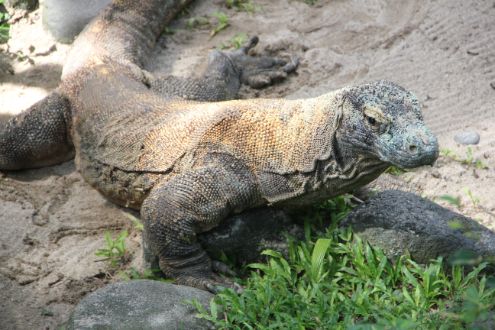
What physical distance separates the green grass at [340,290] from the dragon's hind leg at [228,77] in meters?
1.79

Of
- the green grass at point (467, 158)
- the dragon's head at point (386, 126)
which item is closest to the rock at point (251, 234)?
the dragon's head at point (386, 126)

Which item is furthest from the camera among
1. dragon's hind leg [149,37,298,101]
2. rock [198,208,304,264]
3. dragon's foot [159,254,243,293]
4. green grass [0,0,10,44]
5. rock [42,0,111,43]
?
green grass [0,0,10,44]

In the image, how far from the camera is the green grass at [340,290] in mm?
3742

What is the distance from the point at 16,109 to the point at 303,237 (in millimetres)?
2875

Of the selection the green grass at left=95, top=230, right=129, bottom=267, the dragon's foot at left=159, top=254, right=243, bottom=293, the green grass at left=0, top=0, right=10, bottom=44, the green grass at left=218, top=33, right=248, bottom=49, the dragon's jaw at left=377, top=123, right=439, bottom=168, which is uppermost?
the dragon's jaw at left=377, top=123, right=439, bottom=168

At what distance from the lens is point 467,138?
5320mm

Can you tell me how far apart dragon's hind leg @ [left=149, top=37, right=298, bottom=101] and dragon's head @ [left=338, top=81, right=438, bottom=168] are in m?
2.00

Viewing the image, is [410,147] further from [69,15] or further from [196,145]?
[69,15]

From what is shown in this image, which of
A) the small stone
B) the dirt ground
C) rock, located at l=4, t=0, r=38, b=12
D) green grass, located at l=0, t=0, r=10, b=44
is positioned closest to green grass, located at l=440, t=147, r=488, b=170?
the dirt ground

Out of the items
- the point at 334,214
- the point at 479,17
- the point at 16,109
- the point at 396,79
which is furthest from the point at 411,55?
the point at 16,109

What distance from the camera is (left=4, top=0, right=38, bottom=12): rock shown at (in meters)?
6.95

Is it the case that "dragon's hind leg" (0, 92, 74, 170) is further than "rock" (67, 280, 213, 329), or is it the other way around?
"dragon's hind leg" (0, 92, 74, 170)

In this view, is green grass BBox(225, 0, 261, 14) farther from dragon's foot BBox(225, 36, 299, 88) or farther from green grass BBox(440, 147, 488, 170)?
green grass BBox(440, 147, 488, 170)

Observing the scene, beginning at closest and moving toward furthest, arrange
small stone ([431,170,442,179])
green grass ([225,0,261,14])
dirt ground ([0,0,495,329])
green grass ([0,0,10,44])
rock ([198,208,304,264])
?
rock ([198,208,304,264]) → dirt ground ([0,0,495,329]) → small stone ([431,170,442,179]) → green grass ([0,0,10,44]) → green grass ([225,0,261,14])
